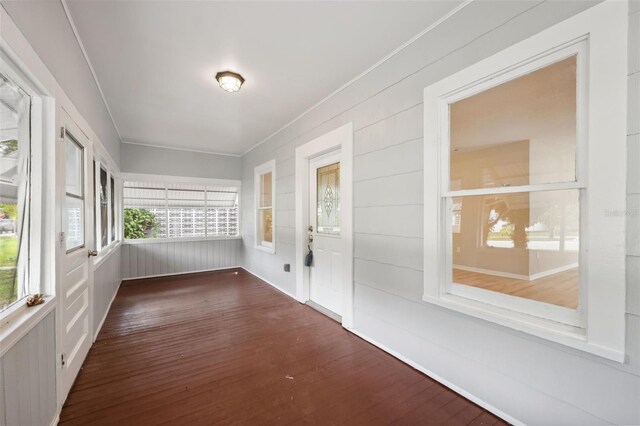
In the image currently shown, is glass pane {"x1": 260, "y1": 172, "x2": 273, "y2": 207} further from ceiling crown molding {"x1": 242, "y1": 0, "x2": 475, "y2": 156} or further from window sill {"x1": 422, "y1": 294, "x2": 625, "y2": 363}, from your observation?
window sill {"x1": 422, "y1": 294, "x2": 625, "y2": 363}

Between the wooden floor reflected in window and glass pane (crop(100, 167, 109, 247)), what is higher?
glass pane (crop(100, 167, 109, 247))

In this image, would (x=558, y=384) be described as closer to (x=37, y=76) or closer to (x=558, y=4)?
(x=558, y=4)

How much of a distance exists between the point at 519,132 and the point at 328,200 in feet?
7.22

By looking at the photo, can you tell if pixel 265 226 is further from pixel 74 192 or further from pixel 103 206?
pixel 74 192

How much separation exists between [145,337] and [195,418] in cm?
153

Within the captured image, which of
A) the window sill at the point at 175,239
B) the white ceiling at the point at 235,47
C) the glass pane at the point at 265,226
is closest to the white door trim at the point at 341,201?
the white ceiling at the point at 235,47

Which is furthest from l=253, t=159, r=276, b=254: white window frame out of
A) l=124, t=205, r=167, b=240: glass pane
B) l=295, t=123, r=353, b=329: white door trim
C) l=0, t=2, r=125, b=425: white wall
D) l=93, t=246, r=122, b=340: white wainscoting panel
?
l=0, t=2, r=125, b=425: white wall

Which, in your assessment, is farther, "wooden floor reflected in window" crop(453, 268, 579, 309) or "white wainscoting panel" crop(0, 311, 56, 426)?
"wooden floor reflected in window" crop(453, 268, 579, 309)

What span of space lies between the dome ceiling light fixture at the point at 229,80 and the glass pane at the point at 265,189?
2.27 m

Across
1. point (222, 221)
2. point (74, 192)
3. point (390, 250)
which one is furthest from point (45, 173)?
point (222, 221)

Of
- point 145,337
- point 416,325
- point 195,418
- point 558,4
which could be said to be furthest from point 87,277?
point 558,4

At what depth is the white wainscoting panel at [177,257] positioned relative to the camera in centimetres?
526

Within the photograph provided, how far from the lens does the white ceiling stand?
190cm

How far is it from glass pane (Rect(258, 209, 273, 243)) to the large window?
1.22 m
